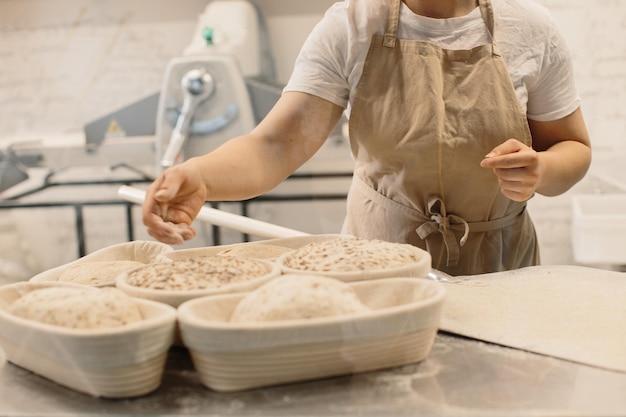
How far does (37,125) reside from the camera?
3.54ft

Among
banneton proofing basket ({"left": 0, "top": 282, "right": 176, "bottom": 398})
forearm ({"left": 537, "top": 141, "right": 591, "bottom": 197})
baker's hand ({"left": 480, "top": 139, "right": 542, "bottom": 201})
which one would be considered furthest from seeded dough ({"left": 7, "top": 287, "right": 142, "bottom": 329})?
forearm ({"left": 537, "top": 141, "right": 591, "bottom": 197})

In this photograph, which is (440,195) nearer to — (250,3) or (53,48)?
(250,3)

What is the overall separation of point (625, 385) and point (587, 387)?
1.4 inches

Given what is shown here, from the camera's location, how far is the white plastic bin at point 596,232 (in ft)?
4.17

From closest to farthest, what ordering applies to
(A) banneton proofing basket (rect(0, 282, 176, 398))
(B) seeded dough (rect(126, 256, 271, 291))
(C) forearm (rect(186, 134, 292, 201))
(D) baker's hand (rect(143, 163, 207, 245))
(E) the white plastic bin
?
(A) banneton proofing basket (rect(0, 282, 176, 398)) < (B) seeded dough (rect(126, 256, 271, 291)) < (D) baker's hand (rect(143, 163, 207, 245)) < (C) forearm (rect(186, 134, 292, 201)) < (E) the white plastic bin

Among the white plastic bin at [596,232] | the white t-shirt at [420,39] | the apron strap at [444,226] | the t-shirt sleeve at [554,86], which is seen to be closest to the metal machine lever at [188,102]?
the white t-shirt at [420,39]

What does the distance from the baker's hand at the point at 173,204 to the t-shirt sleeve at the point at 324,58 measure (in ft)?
0.73

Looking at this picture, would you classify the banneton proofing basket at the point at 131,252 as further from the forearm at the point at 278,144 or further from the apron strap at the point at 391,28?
the apron strap at the point at 391,28

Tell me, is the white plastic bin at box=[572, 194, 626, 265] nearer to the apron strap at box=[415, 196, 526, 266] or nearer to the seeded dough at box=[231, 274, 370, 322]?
the apron strap at box=[415, 196, 526, 266]

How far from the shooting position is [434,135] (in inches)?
37.6

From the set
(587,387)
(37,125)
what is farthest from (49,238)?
(587,387)

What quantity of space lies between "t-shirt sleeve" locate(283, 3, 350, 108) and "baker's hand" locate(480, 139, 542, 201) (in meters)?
0.25

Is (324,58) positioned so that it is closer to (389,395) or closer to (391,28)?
(391,28)

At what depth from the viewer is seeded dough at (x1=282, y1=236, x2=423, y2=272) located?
702 millimetres
